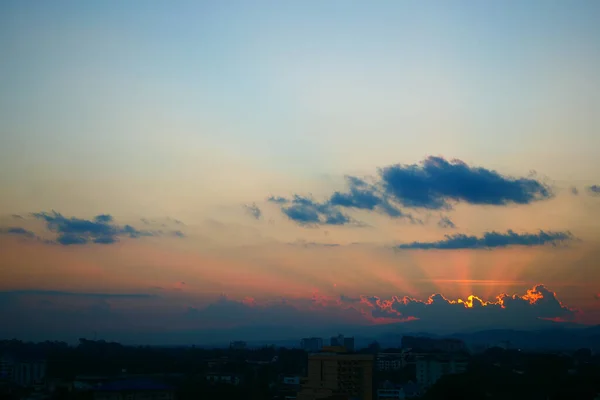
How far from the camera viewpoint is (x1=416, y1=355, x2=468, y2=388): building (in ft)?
170

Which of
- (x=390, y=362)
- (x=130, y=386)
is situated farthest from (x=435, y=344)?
(x=130, y=386)

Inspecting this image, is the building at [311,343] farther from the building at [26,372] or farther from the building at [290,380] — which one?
the building at [26,372]

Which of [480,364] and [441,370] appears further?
[441,370]

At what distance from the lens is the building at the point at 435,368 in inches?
2042

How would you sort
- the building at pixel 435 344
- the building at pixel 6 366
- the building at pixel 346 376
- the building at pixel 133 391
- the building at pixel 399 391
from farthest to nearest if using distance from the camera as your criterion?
the building at pixel 435 344 < the building at pixel 6 366 < the building at pixel 399 391 < the building at pixel 346 376 < the building at pixel 133 391

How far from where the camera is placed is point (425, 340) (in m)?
98.9

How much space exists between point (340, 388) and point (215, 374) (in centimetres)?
1413

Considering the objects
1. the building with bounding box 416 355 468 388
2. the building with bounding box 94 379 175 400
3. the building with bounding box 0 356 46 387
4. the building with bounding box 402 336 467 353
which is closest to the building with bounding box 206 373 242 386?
the building with bounding box 0 356 46 387

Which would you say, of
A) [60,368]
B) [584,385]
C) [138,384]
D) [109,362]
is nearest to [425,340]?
[109,362]

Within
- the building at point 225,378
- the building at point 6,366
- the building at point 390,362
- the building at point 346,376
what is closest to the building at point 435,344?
the building at point 390,362

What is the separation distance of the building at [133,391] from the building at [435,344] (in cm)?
4410

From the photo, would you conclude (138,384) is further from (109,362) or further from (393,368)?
(393,368)

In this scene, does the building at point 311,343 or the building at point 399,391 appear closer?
the building at point 399,391

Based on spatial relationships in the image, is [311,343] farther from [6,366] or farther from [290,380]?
[6,366]
